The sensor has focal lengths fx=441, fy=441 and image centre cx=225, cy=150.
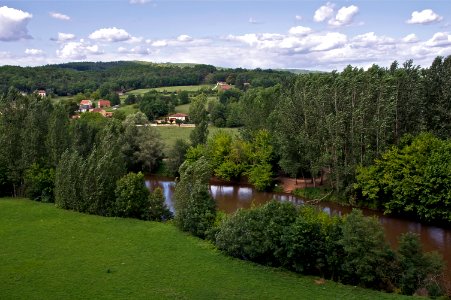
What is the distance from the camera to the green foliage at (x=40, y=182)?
41594 mm

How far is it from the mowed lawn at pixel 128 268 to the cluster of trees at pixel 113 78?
7832cm

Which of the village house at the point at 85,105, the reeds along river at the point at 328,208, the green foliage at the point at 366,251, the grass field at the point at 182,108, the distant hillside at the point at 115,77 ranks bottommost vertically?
the reeds along river at the point at 328,208

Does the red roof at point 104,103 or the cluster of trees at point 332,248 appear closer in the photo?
the cluster of trees at point 332,248

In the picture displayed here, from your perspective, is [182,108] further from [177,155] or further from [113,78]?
[113,78]

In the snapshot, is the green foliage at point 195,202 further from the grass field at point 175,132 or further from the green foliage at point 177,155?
the grass field at point 175,132

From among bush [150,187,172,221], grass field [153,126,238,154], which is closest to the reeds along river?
bush [150,187,172,221]

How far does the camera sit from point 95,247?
28812 mm

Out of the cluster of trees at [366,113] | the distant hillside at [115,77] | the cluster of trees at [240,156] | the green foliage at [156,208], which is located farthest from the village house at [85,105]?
the green foliage at [156,208]

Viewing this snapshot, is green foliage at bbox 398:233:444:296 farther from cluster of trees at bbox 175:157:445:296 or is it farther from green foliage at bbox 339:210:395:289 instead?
green foliage at bbox 339:210:395:289

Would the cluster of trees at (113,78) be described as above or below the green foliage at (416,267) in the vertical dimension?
above

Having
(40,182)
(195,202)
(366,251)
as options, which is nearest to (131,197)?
(195,202)

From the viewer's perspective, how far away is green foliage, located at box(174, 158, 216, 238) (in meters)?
30.7

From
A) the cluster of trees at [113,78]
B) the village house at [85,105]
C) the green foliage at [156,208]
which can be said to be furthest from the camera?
the cluster of trees at [113,78]

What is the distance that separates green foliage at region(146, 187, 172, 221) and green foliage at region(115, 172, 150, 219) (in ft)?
0.85
